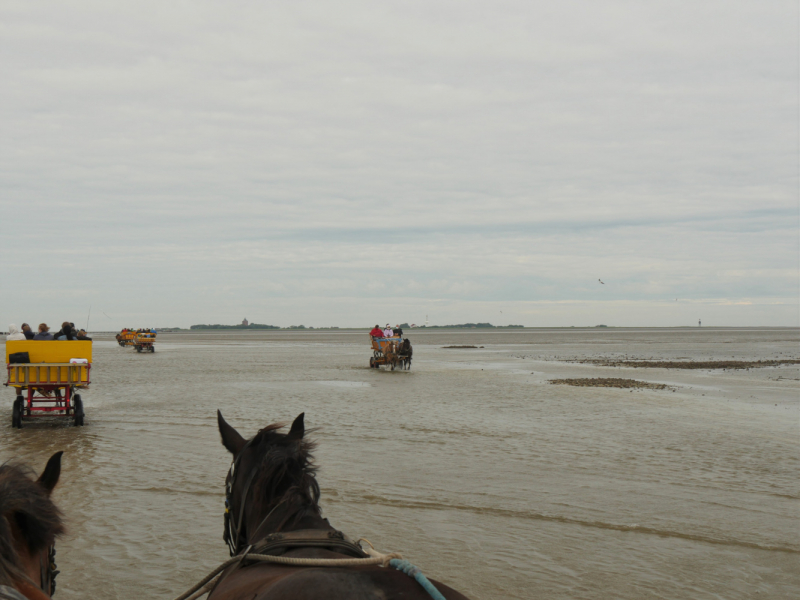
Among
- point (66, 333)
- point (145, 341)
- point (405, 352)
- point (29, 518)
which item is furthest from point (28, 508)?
point (145, 341)

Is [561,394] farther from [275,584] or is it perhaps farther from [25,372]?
[275,584]

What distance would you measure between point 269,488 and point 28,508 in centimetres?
112

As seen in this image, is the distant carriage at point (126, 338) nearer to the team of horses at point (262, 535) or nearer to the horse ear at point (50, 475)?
the team of horses at point (262, 535)

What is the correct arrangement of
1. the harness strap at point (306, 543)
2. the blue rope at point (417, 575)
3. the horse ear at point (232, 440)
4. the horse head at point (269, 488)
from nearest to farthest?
1. the blue rope at point (417, 575)
2. the harness strap at point (306, 543)
3. the horse head at point (269, 488)
4. the horse ear at point (232, 440)

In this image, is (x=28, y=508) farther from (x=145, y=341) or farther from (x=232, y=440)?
(x=145, y=341)

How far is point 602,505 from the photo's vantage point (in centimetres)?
774

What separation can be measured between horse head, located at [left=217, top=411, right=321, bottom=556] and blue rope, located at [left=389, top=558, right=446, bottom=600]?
32.3 inches

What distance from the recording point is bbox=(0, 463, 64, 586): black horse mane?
2623mm

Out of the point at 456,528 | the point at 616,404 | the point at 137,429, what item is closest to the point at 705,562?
the point at 456,528

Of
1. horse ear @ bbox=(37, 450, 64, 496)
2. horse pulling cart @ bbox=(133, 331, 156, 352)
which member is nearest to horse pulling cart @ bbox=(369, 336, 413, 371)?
horse pulling cart @ bbox=(133, 331, 156, 352)

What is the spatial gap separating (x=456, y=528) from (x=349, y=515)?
117 centimetres

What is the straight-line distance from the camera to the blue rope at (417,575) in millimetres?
2357

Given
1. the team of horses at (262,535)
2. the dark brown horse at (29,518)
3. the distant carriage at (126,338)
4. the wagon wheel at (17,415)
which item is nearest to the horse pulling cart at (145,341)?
the distant carriage at (126,338)

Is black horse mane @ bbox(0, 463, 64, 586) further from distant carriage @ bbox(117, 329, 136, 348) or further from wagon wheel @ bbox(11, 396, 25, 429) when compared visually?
distant carriage @ bbox(117, 329, 136, 348)
